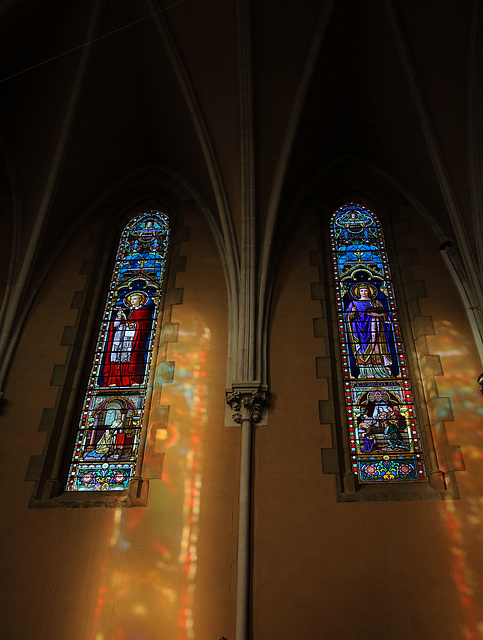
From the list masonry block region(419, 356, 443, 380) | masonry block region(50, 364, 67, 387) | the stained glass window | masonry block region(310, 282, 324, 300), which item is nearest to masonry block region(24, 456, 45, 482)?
the stained glass window

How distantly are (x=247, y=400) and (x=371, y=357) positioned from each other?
157 cm

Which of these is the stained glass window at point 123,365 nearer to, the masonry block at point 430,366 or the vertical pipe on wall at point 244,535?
the vertical pipe on wall at point 244,535

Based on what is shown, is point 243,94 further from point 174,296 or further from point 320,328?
point 320,328

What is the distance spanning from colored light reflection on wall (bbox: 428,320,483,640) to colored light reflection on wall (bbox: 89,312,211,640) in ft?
7.34

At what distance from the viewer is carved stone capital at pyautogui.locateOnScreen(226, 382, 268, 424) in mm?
5593

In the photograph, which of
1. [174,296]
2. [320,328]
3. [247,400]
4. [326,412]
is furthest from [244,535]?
[174,296]

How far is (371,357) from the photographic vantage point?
623 cm

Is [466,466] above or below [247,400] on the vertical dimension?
below

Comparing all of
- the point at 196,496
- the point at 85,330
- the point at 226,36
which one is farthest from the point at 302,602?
the point at 226,36

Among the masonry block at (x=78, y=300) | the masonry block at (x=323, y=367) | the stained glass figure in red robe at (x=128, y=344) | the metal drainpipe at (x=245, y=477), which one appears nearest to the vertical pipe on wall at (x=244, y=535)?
the metal drainpipe at (x=245, y=477)

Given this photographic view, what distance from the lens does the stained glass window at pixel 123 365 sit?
18.8 ft

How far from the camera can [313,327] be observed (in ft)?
20.6

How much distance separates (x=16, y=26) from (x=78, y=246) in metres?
2.61

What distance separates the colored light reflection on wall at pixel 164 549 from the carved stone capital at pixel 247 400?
32 centimetres
